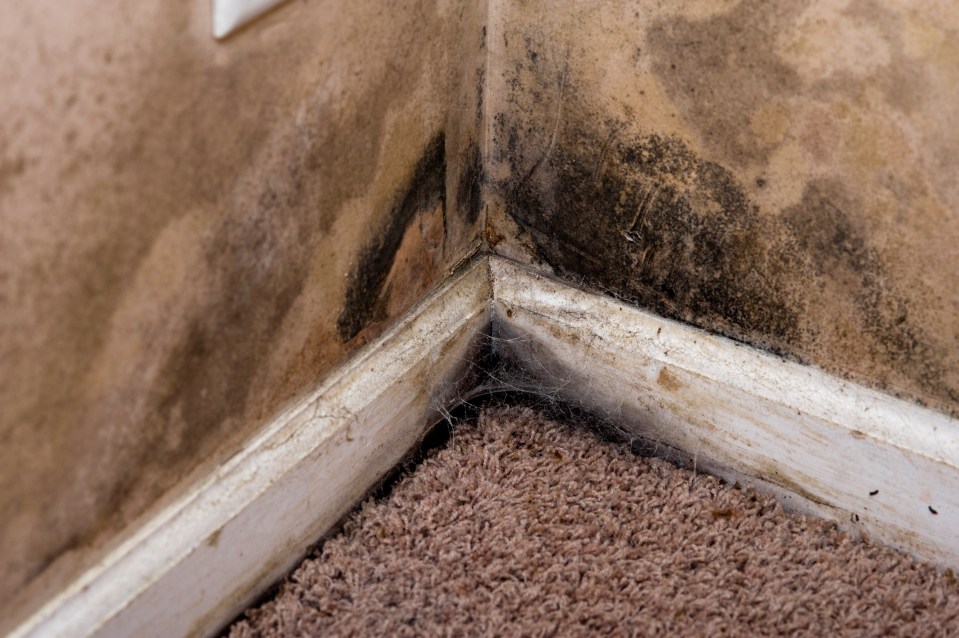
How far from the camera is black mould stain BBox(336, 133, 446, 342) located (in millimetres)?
1222

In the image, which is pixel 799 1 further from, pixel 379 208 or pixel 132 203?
pixel 132 203

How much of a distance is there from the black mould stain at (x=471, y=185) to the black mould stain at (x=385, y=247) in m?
0.06

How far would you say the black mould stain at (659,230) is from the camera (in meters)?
1.26

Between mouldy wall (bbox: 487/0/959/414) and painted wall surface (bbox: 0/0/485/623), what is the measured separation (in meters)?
0.15

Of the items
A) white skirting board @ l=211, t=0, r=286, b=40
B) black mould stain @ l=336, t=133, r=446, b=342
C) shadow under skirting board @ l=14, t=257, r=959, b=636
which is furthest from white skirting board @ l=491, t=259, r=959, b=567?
white skirting board @ l=211, t=0, r=286, b=40

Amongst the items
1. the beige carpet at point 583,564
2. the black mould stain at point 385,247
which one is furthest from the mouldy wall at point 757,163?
the beige carpet at point 583,564

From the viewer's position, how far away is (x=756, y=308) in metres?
1.30

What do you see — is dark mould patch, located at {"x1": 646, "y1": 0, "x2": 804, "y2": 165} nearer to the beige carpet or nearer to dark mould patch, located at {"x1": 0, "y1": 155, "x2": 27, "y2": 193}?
the beige carpet

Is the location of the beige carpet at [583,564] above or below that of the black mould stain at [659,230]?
below

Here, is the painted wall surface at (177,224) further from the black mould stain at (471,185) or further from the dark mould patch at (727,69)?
the dark mould patch at (727,69)

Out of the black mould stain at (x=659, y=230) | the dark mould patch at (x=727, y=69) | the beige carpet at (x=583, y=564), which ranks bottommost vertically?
the beige carpet at (x=583, y=564)

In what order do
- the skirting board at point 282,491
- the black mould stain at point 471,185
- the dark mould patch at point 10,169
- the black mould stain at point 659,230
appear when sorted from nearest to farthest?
the dark mould patch at point 10,169, the skirting board at point 282,491, the black mould stain at point 659,230, the black mould stain at point 471,185

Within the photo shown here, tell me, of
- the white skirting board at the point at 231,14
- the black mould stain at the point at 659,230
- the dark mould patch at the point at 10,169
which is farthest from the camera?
the black mould stain at the point at 659,230

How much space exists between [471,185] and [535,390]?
329 mm
